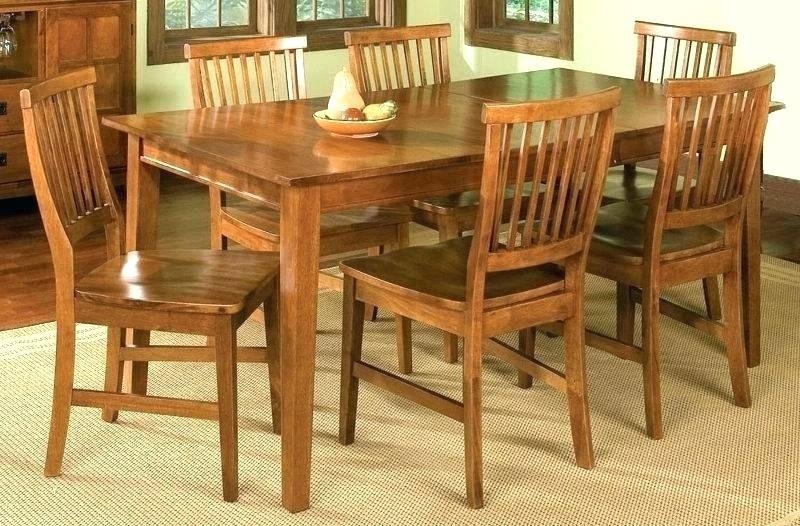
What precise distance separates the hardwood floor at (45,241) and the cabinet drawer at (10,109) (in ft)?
1.37

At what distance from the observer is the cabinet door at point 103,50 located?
5012 mm

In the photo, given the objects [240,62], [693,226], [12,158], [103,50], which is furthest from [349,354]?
[103,50]

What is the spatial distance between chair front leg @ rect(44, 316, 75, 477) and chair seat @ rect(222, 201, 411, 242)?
73cm

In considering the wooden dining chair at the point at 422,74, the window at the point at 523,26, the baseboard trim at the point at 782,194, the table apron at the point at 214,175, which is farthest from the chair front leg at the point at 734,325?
the window at the point at 523,26

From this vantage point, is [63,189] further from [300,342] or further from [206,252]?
[300,342]

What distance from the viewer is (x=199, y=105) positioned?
366 centimetres

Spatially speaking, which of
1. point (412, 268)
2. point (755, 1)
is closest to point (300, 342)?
point (412, 268)

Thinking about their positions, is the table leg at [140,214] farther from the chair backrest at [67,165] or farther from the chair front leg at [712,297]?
the chair front leg at [712,297]

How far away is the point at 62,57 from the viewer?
5.05 metres

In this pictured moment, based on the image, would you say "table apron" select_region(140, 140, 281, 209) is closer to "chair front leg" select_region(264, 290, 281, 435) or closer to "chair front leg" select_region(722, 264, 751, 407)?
"chair front leg" select_region(264, 290, 281, 435)

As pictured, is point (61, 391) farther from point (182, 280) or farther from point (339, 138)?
point (339, 138)

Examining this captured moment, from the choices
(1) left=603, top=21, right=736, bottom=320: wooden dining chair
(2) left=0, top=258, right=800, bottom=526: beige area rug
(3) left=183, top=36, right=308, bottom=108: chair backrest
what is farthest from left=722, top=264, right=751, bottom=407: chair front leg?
(3) left=183, top=36, right=308, bottom=108: chair backrest

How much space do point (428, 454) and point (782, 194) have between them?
9.78ft

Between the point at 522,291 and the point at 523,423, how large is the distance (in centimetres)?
56
